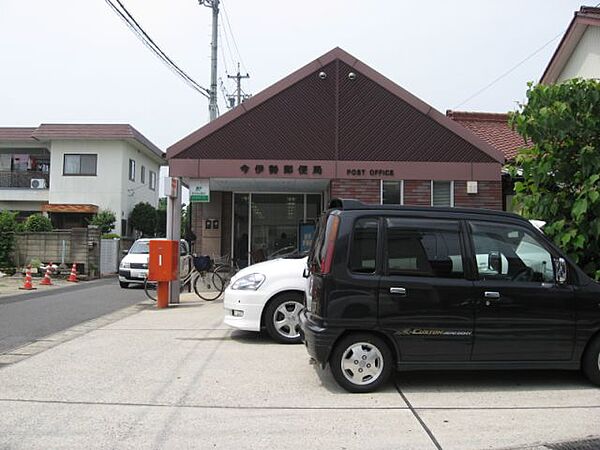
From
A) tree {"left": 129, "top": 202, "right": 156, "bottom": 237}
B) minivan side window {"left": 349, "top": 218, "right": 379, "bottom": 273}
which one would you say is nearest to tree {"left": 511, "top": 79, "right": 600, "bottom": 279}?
minivan side window {"left": 349, "top": 218, "right": 379, "bottom": 273}

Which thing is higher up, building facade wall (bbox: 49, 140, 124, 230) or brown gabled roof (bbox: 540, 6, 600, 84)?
brown gabled roof (bbox: 540, 6, 600, 84)

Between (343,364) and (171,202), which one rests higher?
(171,202)

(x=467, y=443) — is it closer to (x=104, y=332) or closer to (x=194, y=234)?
(x=104, y=332)

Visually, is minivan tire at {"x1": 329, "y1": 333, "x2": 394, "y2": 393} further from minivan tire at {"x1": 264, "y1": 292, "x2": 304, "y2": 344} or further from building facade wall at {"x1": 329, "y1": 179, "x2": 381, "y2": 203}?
building facade wall at {"x1": 329, "y1": 179, "x2": 381, "y2": 203}

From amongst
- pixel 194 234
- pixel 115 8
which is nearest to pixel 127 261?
pixel 194 234

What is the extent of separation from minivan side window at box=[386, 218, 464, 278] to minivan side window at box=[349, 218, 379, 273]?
0.15 metres

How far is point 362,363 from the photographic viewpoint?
18.6 feet

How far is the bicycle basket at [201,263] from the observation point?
13.2m

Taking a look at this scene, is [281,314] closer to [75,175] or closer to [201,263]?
[201,263]

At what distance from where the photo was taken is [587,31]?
14.5 metres

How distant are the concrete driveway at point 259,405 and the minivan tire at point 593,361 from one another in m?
0.16

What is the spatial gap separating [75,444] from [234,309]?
12.6 ft

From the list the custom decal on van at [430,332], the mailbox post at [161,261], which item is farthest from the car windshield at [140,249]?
the custom decal on van at [430,332]

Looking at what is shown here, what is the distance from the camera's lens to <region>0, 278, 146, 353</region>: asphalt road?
30.6 ft
